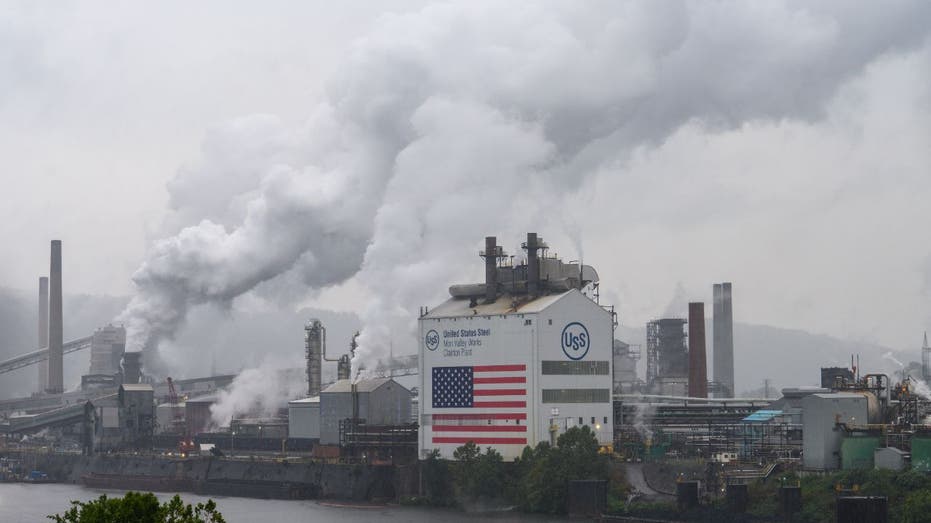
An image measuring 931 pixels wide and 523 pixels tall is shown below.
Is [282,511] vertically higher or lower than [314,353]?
lower

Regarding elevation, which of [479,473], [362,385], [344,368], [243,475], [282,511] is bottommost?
[282,511]

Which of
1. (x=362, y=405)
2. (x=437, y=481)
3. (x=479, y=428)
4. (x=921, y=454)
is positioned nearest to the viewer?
(x=921, y=454)

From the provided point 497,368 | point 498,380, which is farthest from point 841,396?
point 497,368

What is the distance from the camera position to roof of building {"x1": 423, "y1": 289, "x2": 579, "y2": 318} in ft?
338

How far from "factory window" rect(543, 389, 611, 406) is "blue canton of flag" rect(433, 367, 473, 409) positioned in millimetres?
5873

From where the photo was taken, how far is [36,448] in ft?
547

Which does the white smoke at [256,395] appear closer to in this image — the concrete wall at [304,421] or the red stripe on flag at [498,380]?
the concrete wall at [304,421]

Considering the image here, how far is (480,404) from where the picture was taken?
10281 cm

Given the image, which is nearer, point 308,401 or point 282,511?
point 282,511

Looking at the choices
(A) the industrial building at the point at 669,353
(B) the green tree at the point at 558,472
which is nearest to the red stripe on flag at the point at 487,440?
(B) the green tree at the point at 558,472

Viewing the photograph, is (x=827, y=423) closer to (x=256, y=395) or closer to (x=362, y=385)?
(x=362, y=385)

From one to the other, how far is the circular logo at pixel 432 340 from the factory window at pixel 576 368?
30.9 ft

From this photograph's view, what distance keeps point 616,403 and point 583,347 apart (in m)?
6.72

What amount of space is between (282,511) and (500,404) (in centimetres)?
1679
